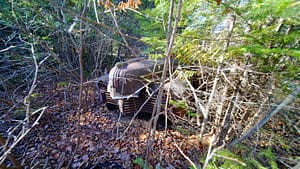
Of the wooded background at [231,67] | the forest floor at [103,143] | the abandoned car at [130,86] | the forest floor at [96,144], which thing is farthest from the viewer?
the abandoned car at [130,86]

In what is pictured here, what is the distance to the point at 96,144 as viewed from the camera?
3.11m

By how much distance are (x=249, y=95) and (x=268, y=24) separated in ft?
3.16

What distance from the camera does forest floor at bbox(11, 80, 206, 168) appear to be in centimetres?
269

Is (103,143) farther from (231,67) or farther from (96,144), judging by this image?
(231,67)

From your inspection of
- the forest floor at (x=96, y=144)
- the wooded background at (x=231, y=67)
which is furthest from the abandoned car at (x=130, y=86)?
the wooded background at (x=231, y=67)

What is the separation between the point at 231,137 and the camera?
256cm

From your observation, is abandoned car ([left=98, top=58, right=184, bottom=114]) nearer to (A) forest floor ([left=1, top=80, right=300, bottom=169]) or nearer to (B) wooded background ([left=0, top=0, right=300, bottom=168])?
(A) forest floor ([left=1, top=80, right=300, bottom=169])

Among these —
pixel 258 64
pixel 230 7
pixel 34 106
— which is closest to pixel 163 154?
pixel 258 64

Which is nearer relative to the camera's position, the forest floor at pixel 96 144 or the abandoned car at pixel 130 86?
the forest floor at pixel 96 144

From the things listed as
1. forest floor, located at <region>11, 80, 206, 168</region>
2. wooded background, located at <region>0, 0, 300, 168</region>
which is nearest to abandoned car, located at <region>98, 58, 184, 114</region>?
forest floor, located at <region>11, 80, 206, 168</region>

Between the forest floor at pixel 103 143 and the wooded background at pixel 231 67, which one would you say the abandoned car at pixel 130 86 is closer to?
the forest floor at pixel 103 143

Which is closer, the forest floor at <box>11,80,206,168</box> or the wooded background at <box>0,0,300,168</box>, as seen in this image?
the wooded background at <box>0,0,300,168</box>

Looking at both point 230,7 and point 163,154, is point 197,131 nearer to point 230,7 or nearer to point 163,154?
point 163,154

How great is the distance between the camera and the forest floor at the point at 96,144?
8.84 ft
